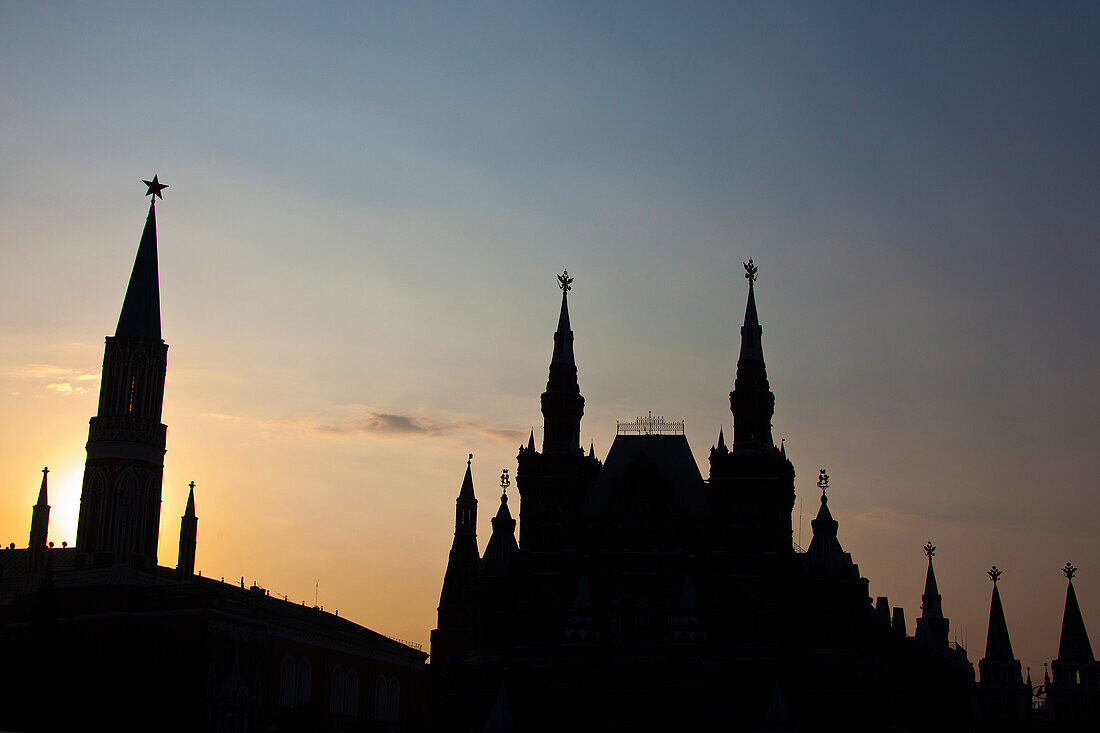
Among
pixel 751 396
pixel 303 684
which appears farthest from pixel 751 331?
pixel 303 684

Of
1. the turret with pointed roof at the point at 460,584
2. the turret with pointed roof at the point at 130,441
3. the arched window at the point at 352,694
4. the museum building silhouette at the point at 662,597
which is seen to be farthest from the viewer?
the turret with pointed roof at the point at 460,584

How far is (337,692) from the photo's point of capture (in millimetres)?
108688

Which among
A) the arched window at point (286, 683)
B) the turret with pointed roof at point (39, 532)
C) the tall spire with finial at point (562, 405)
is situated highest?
the tall spire with finial at point (562, 405)

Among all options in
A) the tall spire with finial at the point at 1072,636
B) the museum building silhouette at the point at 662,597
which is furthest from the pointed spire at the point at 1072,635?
the museum building silhouette at the point at 662,597

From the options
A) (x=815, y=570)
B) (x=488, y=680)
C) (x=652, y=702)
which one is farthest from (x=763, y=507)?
(x=488, y=680)

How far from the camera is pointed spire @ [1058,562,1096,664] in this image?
142750 millimetres

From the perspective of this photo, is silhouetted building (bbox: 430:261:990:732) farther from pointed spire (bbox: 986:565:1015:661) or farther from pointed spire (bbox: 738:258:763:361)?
pointed spire (bbox: 986:565:1015:661)

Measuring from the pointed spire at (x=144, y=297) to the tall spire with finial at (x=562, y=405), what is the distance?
28.9m

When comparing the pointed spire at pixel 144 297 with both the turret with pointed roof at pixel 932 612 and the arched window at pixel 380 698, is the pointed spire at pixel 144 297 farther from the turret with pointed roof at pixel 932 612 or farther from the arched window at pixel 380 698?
the turret with pointed roof at pixel 932 612

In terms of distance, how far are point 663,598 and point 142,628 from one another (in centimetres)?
3408

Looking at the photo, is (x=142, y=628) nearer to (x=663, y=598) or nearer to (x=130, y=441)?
(x=130, y=441)

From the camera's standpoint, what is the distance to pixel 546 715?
95750 mm

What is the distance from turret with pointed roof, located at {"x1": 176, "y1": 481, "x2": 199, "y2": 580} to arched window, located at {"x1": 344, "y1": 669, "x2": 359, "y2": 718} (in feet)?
49.8

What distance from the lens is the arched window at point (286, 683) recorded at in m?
97.8
